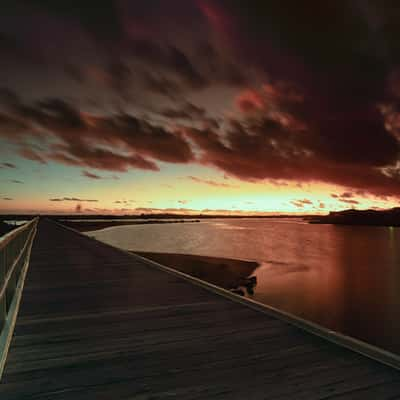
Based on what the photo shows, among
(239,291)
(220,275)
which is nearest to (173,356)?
(239,291)

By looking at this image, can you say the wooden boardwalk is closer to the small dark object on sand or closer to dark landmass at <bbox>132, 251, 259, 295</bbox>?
the small dark object on sand

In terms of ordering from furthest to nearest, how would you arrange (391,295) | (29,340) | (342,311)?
1. (391,295)
2. (342,311)
3. (29,340)

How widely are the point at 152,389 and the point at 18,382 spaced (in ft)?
4.13

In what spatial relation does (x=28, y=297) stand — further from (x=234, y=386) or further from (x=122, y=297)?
(x=234, y=386)

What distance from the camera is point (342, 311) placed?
17578 mm

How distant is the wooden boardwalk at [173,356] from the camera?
290 centimetres

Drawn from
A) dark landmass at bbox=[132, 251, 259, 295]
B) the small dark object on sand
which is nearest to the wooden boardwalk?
the small dark object on sand

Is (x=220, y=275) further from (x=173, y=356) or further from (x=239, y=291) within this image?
(x=173, y=356)

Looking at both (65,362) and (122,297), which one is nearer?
(65,362)

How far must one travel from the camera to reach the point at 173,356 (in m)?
3.58

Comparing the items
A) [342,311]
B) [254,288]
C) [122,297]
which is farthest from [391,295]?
[122,297]

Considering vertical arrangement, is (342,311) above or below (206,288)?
below

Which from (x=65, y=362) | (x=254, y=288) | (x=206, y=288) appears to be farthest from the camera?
(x=254, y=288)

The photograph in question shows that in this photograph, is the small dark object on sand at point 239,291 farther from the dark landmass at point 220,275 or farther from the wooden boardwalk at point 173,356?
the wooden boardwalk at point 173,356
